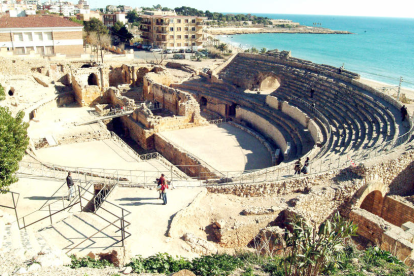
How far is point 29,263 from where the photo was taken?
8414 millimetres

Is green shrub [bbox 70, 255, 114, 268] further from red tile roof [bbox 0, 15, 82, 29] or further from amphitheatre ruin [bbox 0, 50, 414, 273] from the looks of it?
red tile roof [bbox 0, 15, 82, 29]

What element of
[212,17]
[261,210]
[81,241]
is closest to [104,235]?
[81,241]

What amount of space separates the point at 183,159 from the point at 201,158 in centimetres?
118

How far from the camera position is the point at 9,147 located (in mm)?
12641

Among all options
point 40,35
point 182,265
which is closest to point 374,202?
point 182,265

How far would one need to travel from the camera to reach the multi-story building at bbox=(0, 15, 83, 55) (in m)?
42.8

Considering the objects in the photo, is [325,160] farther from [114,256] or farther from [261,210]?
[114,256]

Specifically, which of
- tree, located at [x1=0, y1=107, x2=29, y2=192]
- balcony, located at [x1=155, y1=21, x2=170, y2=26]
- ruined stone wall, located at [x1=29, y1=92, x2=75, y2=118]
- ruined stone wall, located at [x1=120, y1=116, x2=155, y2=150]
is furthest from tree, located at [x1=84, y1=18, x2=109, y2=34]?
tree, located at [x1=0, y1=107, x2=29, y2=192]

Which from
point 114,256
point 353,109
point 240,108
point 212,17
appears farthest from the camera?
point 212,17

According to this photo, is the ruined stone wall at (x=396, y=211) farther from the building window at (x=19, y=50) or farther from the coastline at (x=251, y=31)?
the coastline at (x=251, y=31)

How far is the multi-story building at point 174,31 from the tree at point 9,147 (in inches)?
1984

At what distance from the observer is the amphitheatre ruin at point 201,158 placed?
12047mm

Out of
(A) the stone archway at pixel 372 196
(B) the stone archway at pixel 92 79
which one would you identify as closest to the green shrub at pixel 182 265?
(A) the stone archway at pixel 372 196

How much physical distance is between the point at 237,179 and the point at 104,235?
6.61m
